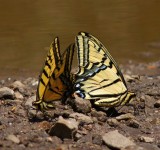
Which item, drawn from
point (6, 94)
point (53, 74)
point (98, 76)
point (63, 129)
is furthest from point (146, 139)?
point (6, 94)

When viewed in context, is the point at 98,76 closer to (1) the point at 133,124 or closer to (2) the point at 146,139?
(1) the point at 133,124

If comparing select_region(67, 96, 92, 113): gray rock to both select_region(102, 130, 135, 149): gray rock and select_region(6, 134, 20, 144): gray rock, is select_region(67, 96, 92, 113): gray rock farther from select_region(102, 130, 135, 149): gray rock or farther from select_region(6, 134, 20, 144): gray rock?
select_region(6, 134, 20, 144): gray rock

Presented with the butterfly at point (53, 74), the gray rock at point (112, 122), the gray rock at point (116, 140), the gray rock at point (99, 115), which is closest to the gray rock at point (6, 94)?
the butterfly at point (53, 74)

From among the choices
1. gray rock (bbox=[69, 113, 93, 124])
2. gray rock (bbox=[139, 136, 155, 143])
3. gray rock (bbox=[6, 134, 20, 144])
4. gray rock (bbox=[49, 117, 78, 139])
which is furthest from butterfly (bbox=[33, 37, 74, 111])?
gray rock (bbox=[139, 136, 155, 143])

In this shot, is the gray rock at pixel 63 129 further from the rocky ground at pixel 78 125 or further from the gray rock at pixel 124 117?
the gray rock at pixel 124 117

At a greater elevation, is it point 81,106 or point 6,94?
point 6,94

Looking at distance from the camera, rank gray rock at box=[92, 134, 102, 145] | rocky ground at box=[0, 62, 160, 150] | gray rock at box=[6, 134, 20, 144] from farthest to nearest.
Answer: gray rock at box=[92, 134, 102, 145], rocky ground at box=[0, 62, 160, 150], gray rock at box=[6, 134, 20, 144]
